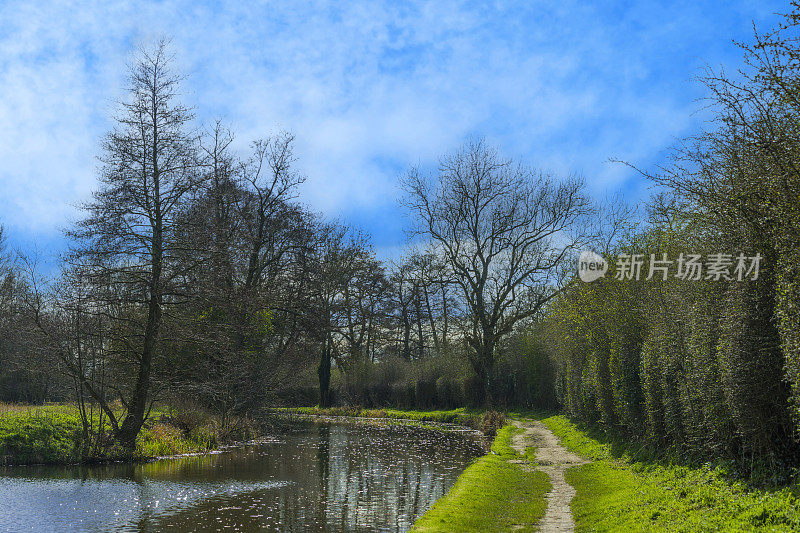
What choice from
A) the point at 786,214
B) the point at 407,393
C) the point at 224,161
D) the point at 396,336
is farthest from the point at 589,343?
the point at 396,336

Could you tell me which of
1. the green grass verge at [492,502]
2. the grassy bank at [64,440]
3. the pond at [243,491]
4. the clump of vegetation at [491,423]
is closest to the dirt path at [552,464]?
the green grass verge at [492,502]

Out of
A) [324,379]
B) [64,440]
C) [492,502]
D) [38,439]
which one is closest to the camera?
[492,502]

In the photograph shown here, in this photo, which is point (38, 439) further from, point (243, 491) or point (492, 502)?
point (492, 502)

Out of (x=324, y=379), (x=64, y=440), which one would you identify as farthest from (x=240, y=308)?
(x=324, y=379)

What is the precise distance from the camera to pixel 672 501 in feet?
31.8

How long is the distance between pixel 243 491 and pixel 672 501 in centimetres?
927

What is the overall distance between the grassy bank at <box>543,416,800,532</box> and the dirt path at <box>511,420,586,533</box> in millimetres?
247

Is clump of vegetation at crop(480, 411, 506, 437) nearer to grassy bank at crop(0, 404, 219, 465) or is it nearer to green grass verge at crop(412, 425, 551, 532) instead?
green grass verge at crop(412, 425, 551, 532)

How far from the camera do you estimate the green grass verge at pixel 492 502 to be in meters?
10.1

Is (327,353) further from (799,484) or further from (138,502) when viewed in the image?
(799,484)

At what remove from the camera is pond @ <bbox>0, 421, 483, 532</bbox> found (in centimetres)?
1102

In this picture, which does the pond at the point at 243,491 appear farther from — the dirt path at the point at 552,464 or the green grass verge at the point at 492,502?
the dirt path at the point at 552,464

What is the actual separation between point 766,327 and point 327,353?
3691 centimetres

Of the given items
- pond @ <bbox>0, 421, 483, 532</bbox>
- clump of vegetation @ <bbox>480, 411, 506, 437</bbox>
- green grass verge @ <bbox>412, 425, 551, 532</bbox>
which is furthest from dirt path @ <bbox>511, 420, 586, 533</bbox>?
pond @ <bbox>0, 421, 483, 532</bbox>
